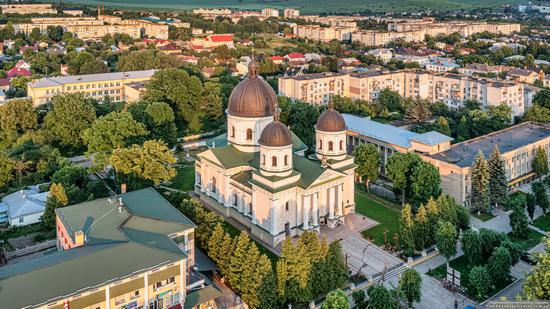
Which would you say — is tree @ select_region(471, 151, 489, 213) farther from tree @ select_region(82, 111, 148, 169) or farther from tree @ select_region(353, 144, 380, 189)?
tree @ select_region(82, 111, 148, 169)

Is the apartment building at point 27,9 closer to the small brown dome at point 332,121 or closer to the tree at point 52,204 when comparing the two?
the tree at point 52,204

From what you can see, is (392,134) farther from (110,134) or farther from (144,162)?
(110,134)

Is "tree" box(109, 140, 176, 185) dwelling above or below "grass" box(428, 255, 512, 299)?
above

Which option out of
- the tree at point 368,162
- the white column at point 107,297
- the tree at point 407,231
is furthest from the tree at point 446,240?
the white column at point 107,297

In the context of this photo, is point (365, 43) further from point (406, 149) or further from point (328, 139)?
point (328, 139)

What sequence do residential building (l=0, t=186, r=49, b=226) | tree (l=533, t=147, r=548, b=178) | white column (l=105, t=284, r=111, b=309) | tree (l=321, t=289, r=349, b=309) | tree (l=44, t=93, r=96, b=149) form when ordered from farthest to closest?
tree (l=44, t=93, r=96, b=149), tree (l=533, t=147, r=548, b=178), residential building (l=0, t=186, r=49, b=226), tree (l=321, t=289, r=349, b=309), white column (l=105, t=284, r=111, b=309)

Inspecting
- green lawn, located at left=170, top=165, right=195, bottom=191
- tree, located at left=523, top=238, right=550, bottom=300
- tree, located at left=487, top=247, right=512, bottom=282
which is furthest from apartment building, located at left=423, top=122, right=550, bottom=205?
green lawn, located at left=170, top=165, right=195, bottom=191

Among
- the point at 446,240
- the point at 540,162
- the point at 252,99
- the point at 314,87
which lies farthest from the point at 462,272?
the point at 314,87
